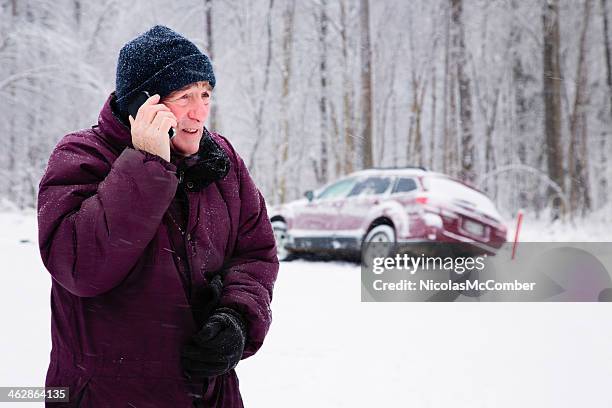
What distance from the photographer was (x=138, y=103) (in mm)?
1776

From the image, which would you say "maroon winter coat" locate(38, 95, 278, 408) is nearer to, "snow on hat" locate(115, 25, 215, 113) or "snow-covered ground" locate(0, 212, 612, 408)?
"snow on hat" locate(115, 25, 215, 113)

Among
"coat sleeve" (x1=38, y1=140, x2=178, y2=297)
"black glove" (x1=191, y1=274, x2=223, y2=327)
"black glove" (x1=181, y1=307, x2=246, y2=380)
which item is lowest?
"black glove" (x1=181, y1=307, x2=246, y2=380)

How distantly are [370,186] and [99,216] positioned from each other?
9.63 meters

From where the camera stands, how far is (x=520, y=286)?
8.38 meters

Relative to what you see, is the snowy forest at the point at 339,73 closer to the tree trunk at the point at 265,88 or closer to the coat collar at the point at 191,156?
the tree trunk at the point at 265,88

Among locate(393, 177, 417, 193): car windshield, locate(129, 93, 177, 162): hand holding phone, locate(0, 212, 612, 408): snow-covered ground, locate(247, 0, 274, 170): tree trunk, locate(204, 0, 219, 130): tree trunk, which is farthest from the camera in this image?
locate(247, 0, 274, 170): tree trunk

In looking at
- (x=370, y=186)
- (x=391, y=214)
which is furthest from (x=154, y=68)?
(x=370, y=186)

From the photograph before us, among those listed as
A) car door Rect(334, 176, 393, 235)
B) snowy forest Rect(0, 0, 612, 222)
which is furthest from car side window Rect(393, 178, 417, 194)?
snowy forest Rect(0, 0, 612, 222)

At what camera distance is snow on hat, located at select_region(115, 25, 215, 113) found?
5.92 ft

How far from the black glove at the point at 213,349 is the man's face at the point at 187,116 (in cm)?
52

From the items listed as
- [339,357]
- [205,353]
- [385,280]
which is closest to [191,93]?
[205,353]

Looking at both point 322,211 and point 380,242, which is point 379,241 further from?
point 322,211

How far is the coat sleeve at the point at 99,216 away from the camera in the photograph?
5.08ft

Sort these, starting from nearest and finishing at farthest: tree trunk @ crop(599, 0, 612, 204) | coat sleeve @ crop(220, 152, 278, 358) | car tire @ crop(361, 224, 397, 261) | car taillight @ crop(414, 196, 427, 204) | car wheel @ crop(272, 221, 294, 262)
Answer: coat sleeve @ crop(220, 152, 278, 358)
car taillight @ crop(414, 196, 427, 204)
car tire @ crop(361, 224, 397, 261)
car wheel @ crop(272, 221, 294, 262)
tree trunk @ crop(599, 0, 612, 204)
